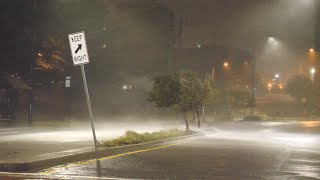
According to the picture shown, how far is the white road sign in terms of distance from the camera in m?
15.0

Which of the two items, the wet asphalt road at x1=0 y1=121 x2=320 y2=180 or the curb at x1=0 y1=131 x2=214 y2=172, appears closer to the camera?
the wet asphalt road at x1=0 y1=121 x2=320 y2=180

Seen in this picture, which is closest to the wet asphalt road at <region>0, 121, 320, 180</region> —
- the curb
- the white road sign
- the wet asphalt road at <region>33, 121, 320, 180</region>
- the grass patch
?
the wet asphalt road at <region>33, 121, 320, 180</region>

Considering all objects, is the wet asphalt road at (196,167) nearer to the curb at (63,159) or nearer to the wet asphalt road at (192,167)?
the wet asphalt road at (192,167)

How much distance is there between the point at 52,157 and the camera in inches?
511

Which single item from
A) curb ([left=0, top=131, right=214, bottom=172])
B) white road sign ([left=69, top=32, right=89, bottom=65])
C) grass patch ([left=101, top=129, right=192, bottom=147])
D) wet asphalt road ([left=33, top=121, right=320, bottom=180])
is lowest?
wet asphalt road ([left=33, top=121, right=320, bottom=180])

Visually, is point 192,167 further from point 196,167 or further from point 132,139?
point 132,139

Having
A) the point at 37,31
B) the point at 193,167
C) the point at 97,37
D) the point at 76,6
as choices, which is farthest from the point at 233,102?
the point at 193,167

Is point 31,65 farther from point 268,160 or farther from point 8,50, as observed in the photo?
point 268,160

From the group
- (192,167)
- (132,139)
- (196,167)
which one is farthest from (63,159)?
(132,139)

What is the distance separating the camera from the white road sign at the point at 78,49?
15.0 metres

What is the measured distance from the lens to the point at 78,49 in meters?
15.2

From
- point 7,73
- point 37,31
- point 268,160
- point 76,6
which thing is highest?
point 76,6

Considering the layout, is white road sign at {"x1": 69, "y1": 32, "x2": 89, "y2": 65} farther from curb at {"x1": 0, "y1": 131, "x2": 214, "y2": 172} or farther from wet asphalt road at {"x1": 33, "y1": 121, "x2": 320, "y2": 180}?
wet asphalt road at {"x1": 33, "y1": 121, "x2": 320, "y2": 180}

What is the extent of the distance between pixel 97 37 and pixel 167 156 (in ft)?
117
